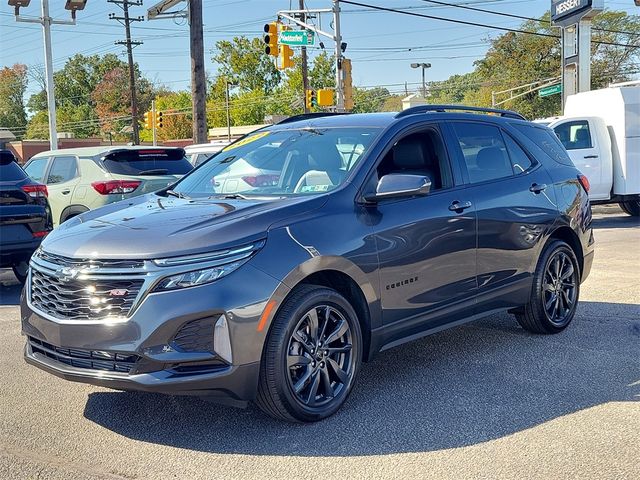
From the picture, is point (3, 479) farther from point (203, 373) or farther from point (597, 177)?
point (597, 177)

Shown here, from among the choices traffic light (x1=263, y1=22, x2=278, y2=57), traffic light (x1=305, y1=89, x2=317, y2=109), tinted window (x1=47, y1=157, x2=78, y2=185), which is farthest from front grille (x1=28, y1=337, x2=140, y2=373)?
traffic light (x1=305, y1=89, x2=317, y2=109)

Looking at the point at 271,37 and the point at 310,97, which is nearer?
the point at 271,37

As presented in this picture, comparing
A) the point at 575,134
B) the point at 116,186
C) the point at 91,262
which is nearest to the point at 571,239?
the point at 91,262

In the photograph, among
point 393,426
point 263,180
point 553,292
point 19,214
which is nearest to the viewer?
point 393,426

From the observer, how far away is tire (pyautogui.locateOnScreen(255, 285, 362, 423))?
12.3 ft

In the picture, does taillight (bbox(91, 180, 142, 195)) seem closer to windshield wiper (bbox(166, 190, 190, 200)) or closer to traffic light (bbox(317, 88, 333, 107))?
windshield wiper (bbox(166, 190, 190, 200))

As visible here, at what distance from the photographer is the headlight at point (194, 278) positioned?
3.53m

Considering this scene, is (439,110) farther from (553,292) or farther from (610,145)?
(610,145)

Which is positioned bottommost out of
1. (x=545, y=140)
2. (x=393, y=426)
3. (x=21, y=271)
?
(x=393, y=426)

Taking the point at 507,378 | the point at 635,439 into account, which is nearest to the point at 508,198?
the point at 507,378

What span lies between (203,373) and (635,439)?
2.36m

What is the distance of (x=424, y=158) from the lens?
197 inches

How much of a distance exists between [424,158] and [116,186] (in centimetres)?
613

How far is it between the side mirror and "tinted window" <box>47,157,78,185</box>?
24.1 feet
